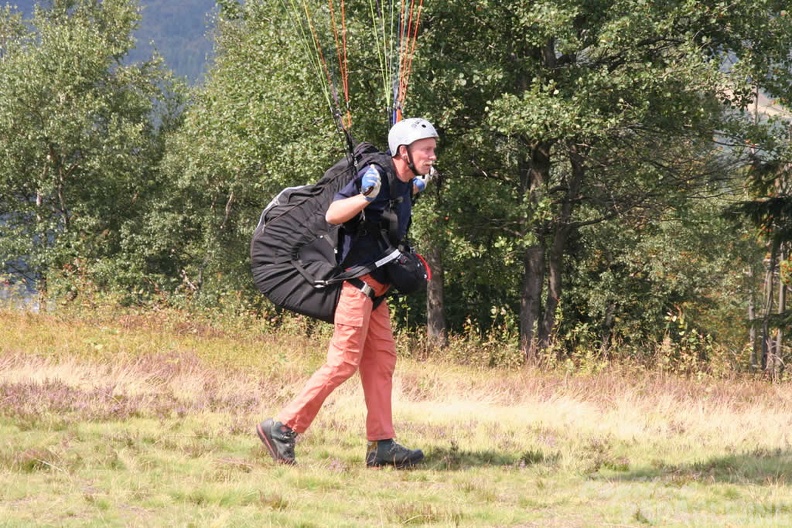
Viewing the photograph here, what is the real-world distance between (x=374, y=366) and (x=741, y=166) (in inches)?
640

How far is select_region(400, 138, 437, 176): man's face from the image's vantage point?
582 cm

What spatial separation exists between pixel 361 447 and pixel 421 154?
2296mm

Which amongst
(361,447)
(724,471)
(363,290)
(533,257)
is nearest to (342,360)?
(363,290)

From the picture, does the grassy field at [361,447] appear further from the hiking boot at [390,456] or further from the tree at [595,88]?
the tree at [595,88]

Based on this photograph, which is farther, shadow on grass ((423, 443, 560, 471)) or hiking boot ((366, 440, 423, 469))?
shadow on grass ((423, 443, 560, 471))

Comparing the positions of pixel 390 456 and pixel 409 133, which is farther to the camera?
pixel 390 456

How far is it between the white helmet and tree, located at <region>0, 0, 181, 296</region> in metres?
29.8

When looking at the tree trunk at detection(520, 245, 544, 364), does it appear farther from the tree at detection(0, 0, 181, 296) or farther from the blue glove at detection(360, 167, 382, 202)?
the blue glove at detection(360, 167, 382, 202)

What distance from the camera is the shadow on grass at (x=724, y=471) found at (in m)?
5.92

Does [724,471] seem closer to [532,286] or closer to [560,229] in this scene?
[532,286]

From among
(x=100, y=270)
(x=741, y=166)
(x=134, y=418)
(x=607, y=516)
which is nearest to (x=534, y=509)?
(x=607, y=516)

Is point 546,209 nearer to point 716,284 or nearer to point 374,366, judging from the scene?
point 374,366

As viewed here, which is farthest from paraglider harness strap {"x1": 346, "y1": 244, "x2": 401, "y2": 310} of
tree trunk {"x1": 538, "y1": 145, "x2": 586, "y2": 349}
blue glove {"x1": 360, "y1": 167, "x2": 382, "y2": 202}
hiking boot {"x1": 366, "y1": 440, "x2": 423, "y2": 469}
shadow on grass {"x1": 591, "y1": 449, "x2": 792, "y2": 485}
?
tree trunk {"x1": 538, "y1": 145, "x2": 586, "y2": 349}

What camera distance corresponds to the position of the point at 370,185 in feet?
17.8
